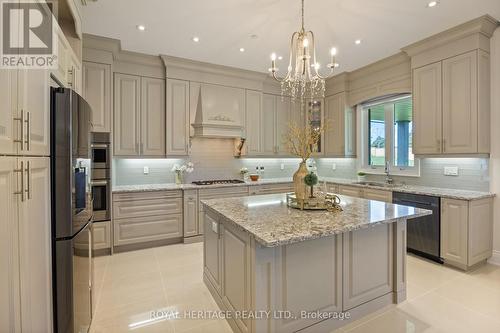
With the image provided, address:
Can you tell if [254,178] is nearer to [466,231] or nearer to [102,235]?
[102,235]

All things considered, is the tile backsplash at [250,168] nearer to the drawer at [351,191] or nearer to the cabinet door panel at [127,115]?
the cabinet door panel at [127,115]

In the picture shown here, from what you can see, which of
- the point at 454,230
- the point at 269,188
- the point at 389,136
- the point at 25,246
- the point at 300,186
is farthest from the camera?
the point at 269,188

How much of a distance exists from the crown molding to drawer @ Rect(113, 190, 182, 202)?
413 centimetres

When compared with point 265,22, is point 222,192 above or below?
below

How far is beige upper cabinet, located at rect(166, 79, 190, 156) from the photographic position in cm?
414

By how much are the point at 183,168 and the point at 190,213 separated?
779 millimetres

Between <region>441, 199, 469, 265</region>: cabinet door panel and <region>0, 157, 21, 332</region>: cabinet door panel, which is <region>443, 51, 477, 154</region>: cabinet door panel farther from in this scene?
A: <region>0, 157, 21, 332</region>: cabinet door panel

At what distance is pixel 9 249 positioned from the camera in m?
1.06

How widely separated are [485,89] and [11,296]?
4678mm

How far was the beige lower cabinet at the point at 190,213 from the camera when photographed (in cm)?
404

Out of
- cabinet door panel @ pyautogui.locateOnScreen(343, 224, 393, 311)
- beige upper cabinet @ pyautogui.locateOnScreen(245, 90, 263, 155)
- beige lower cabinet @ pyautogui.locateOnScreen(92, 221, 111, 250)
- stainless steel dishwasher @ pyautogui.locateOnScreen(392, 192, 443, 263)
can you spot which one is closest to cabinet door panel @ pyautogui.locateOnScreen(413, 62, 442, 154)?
stainless steel dishwasher @ pyautogui.locateOnScreen(392, 192, 443, 263)

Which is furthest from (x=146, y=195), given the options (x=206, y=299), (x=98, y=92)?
(x=206, y=299)

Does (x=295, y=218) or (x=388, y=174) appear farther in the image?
(x=388, y=174)

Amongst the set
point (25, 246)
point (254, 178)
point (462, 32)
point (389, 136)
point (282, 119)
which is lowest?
point (25, 246)
